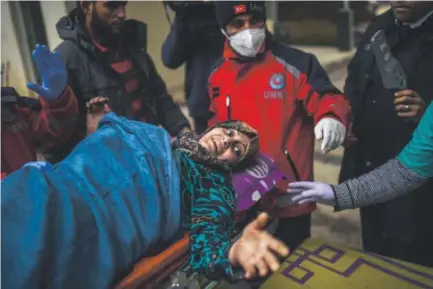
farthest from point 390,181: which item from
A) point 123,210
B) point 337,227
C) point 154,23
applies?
point 154,23

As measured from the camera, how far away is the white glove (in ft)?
4.41

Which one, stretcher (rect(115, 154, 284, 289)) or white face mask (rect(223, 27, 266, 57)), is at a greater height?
white face mask (rect(223, 27, 266, 57))

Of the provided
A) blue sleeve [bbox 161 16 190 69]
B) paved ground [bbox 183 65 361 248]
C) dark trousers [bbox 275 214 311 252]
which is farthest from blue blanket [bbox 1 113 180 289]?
paved ground [bbox 183 65 361 248]

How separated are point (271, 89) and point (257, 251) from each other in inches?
30.1

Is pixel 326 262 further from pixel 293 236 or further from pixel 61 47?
pixel 61 47

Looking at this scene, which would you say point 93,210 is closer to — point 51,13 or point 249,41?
point 249,41

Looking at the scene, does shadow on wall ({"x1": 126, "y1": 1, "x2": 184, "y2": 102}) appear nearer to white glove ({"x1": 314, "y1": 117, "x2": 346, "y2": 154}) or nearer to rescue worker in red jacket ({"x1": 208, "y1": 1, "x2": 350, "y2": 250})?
rescue worker in red jacket ({"x1": 208, "y1": 1, "x2": 350, "y2": 250})

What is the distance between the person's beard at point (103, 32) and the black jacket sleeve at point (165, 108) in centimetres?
21

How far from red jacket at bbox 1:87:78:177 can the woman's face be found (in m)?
0.40

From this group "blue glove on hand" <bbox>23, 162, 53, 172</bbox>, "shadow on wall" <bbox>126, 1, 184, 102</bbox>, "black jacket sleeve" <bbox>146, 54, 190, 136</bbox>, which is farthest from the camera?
"shadow on wall" <bbox>126, 1, 184, 102</bbox>

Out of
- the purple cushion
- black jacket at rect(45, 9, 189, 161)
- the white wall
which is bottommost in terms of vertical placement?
the purple cushion

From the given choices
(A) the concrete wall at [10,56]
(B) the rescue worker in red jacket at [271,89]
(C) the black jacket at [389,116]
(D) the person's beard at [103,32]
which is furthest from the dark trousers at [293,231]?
(A) the concrete wall at [10,56]

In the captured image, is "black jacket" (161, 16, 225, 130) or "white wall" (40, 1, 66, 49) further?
"black jacket" (161, 16, 225, 130)

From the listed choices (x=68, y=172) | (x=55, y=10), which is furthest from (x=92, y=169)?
(x=55, y=10)
